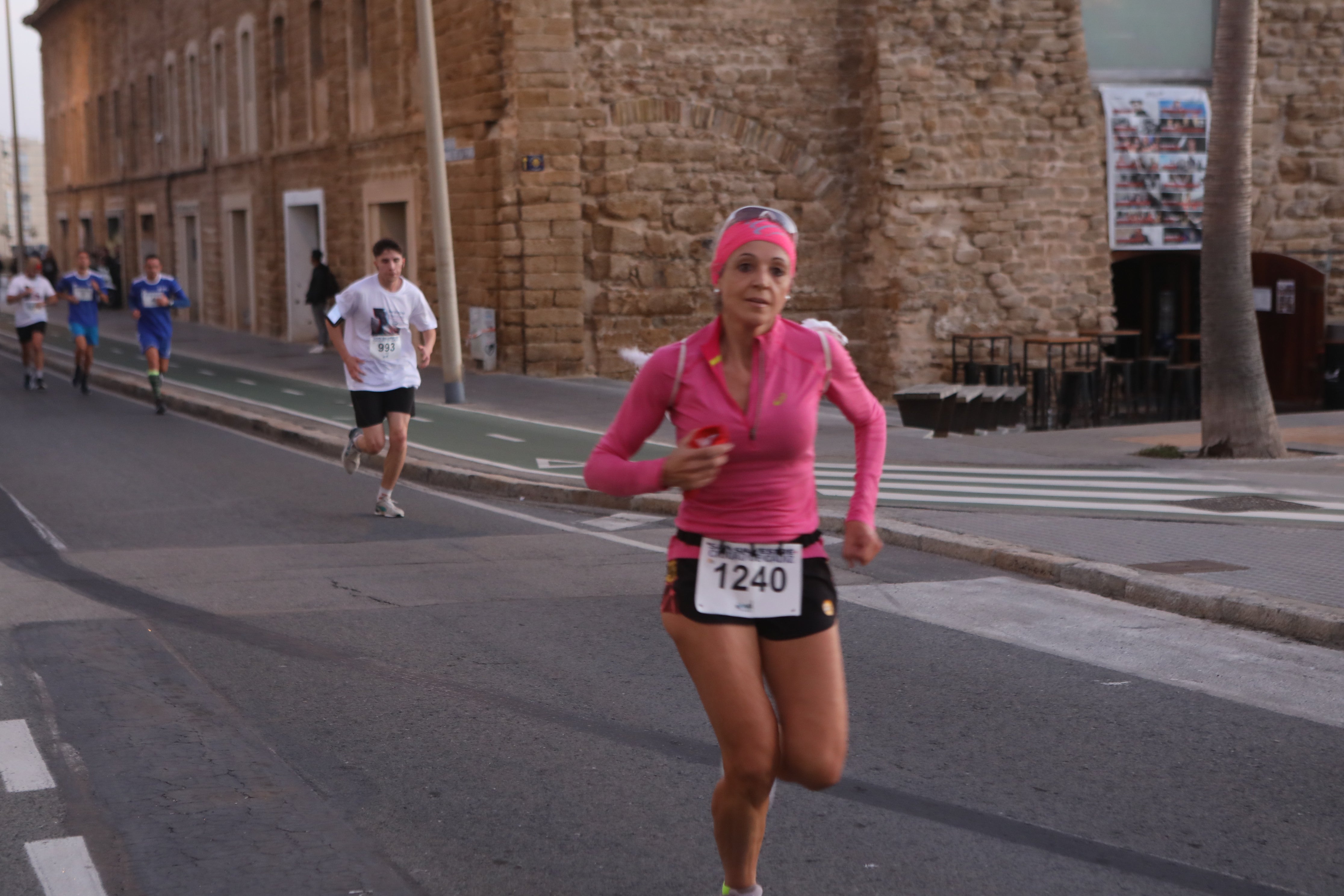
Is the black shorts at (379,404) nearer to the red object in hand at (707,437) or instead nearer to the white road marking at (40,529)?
the white road marking at (40,529)

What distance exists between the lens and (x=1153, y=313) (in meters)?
24.6

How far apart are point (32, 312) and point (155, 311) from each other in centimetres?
404

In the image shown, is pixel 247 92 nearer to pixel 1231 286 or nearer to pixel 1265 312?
pixel 1265 312

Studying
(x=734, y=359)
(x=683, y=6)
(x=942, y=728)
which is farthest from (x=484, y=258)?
(x=734, y=359)

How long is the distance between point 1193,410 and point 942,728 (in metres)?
17.0

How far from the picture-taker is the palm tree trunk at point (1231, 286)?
13688 mm

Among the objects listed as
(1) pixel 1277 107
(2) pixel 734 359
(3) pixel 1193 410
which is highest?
(1) pixel 1277 107

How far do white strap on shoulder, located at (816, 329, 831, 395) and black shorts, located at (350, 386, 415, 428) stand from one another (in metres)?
7.54

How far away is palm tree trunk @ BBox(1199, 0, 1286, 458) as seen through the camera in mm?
13688

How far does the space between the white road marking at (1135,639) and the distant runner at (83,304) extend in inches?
610

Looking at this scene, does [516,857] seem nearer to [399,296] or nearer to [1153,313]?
[399,296]

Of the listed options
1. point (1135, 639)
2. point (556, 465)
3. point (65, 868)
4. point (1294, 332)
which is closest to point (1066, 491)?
point (556, 465)

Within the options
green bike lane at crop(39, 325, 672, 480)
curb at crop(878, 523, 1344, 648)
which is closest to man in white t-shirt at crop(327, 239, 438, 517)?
green bike lane at crop(39, 325, 672, 480)

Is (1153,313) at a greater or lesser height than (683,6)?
lesser
